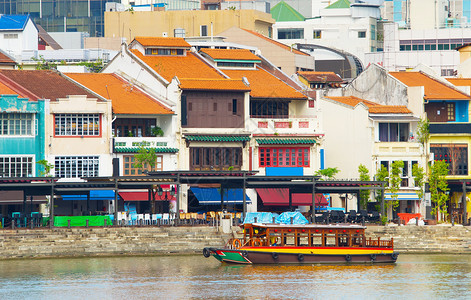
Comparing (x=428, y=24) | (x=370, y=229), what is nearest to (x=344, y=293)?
(x=370, y=229)

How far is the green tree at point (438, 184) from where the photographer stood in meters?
80.8

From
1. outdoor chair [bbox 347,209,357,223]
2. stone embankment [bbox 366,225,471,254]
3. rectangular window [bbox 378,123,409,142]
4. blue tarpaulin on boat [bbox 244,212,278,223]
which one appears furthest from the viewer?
rectangular window [bbox 378,123,409,142]

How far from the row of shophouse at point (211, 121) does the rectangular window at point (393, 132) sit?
7 cm

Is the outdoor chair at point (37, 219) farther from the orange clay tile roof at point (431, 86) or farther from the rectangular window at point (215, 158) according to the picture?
the orange clay tile roof at point (431, 86)

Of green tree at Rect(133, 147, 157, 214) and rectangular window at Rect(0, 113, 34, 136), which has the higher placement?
rectangular window at Rect(0, 113, 34, 136)

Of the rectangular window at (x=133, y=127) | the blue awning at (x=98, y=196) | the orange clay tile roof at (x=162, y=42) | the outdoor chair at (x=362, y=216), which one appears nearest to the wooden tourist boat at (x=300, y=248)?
the outdoor chair at (x=362, y=216)

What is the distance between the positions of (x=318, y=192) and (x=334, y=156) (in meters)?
9.43

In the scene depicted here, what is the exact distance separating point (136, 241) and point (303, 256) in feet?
34.8

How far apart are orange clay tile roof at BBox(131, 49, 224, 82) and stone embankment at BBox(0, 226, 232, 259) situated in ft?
54.7

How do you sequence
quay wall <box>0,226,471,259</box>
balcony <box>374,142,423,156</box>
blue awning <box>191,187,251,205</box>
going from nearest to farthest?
1. quay wall <box>0,226,471,259</box>
2. blue awning <box>191,187,251,205</box>
3. balcony <box>374,142,423,156</box>

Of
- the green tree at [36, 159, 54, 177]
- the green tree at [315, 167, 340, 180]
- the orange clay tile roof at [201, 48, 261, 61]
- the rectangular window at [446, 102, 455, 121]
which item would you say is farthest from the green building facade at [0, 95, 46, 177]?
the rectangular window at [446, 102, 455, 121]

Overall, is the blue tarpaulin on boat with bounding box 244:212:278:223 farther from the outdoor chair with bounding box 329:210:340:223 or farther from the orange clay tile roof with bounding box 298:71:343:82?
the orange clay tile roof with bounding box 298:71:343:82

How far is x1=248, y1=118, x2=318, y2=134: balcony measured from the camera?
266 feet

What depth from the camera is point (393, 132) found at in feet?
279
